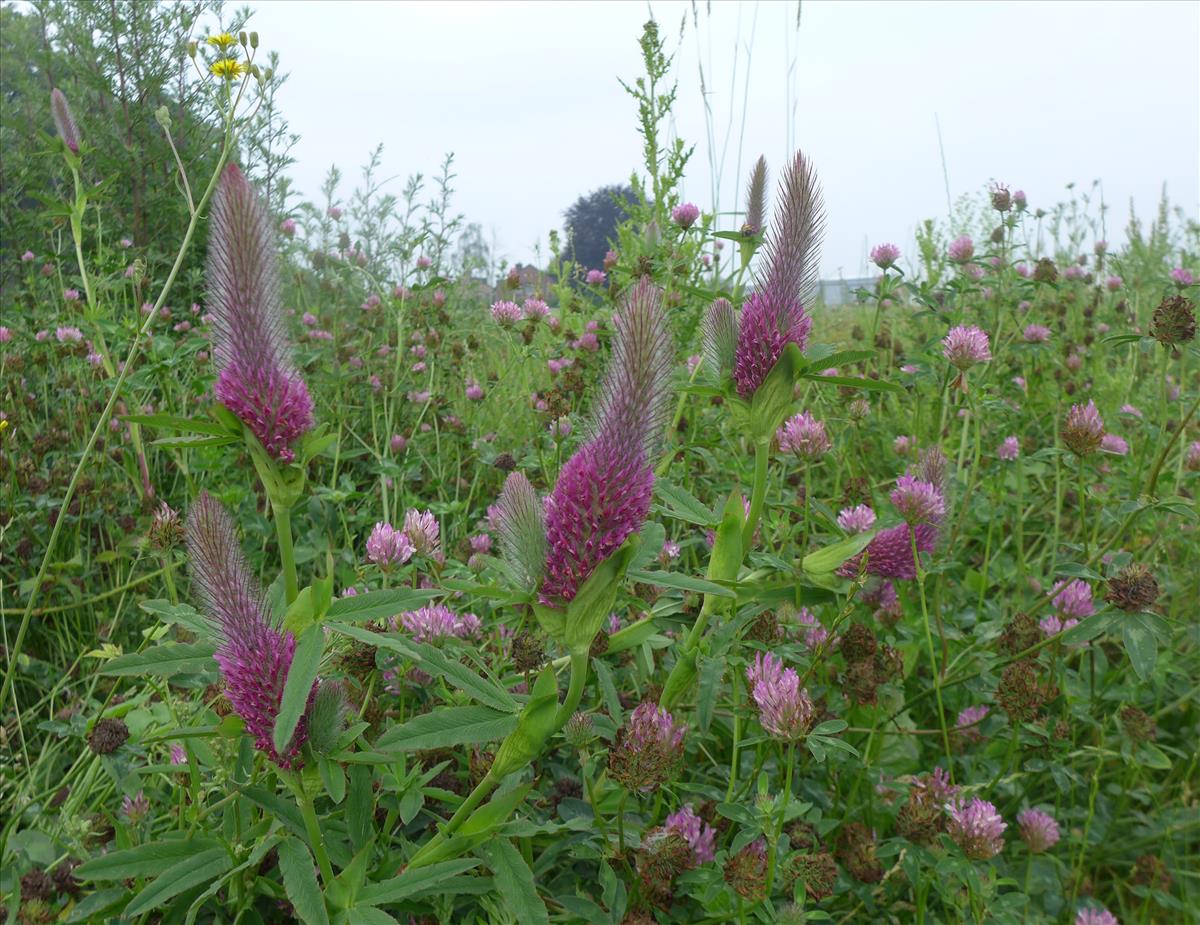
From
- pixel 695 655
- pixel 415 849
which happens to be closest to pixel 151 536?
pixel 415 849

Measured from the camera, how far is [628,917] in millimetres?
1346

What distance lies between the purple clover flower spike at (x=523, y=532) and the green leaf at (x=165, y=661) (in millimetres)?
499

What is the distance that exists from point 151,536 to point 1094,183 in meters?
7.60

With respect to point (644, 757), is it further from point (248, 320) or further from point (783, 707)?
point (248, 320)

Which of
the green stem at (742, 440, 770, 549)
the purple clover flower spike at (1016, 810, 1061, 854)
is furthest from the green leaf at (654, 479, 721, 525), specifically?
the purple clover flower spike at (1016, 810, 1061, 854)

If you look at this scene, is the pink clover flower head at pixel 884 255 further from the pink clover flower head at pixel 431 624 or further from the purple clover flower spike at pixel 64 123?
the purple clover flower spike at pixel 64 123

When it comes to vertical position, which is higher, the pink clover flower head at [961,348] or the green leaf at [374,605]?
the pink clover flower head at [961,348]

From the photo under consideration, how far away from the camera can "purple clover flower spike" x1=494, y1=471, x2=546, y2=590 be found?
100cm

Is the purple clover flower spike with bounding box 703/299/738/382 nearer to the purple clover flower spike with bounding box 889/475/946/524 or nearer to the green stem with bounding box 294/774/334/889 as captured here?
the purple clover flower spike with bounding box 889/475/946/524

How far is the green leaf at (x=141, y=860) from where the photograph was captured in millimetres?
1107

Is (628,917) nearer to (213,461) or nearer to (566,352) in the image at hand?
(213,461)

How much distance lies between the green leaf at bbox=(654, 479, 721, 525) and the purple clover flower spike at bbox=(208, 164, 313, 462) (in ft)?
1.92

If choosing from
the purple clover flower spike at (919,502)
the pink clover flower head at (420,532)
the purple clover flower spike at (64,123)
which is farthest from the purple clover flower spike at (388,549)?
the purple clover flower spike at (64,123)

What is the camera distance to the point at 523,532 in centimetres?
100
